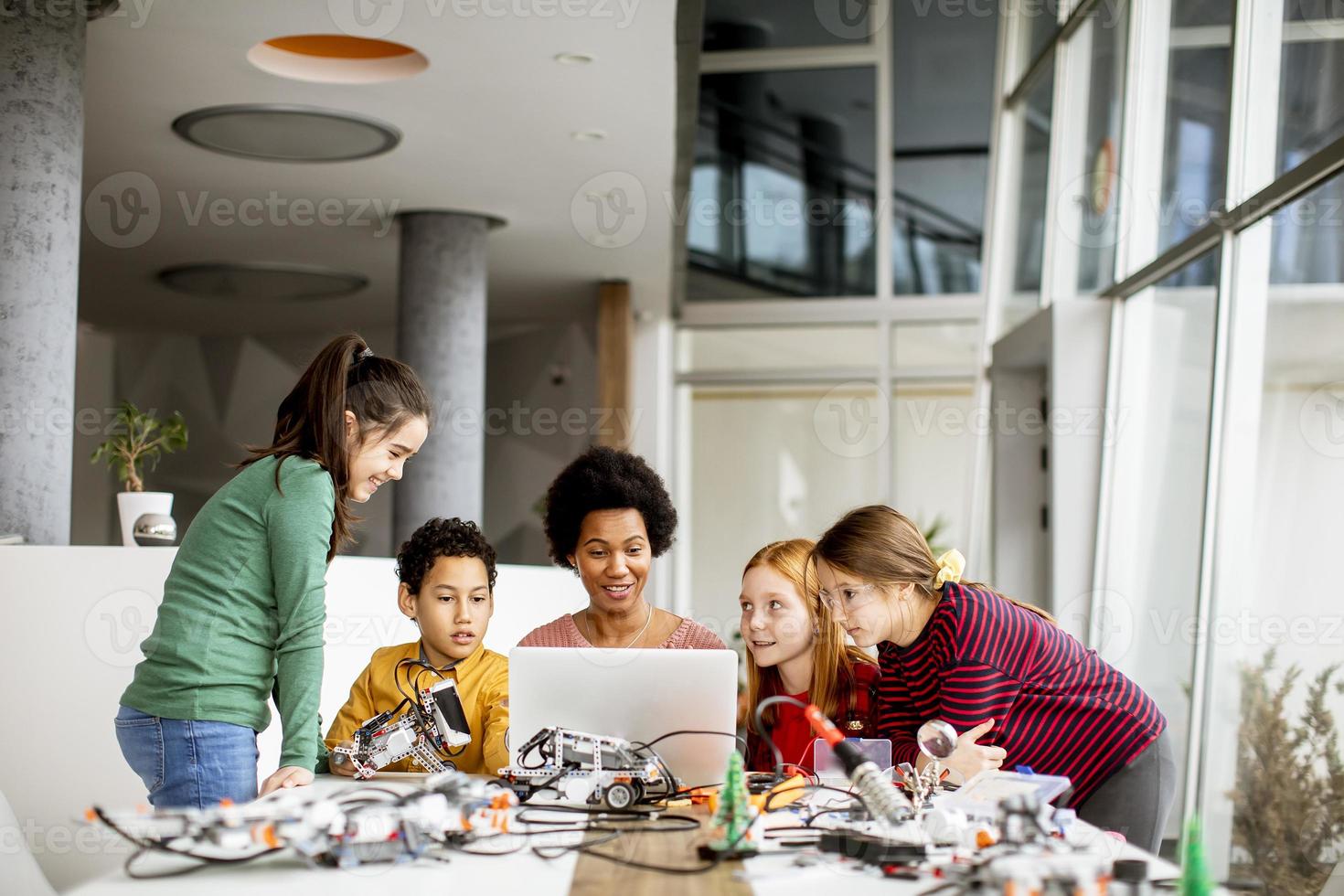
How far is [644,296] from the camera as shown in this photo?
9.48 meters

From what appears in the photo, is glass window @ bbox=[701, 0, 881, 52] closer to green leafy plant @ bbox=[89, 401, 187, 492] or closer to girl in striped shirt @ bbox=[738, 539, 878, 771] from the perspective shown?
green leafy plant @ bbox=[89, 401, 187, 492]

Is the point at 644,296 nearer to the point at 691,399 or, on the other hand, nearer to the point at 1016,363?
the point at 691,399

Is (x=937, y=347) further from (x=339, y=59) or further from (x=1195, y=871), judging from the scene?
(x=1195, y=871)

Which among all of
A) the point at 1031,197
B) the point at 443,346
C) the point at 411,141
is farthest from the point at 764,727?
the point at 1031,197

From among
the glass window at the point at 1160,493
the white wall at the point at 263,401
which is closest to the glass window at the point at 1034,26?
the glass window at the point at 1160,493

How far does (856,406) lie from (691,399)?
1.32 meters

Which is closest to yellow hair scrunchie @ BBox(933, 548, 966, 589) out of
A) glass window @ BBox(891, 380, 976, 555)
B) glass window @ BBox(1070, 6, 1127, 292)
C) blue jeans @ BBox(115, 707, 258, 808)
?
blue jeans @ BBox(115, 707, 258, 808)

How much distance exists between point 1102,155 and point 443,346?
3.60 meters

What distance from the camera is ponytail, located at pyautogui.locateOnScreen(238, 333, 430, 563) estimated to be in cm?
229

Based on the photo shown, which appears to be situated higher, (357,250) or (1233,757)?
(357,250)

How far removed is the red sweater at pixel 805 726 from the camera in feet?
8.96

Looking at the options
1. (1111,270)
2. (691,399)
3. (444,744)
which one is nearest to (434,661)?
(444,744)

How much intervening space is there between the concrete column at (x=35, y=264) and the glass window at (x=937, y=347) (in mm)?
7036

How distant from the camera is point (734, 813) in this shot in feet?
6.03
